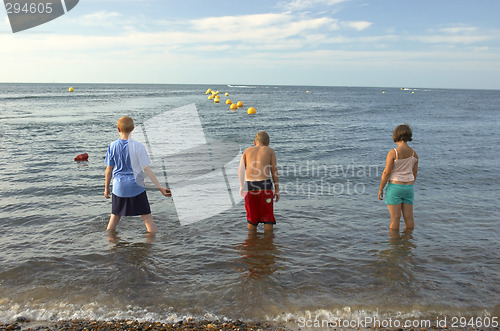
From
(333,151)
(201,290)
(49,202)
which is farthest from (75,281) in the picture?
(333,151)

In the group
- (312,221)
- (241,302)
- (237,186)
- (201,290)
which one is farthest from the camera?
(237,186)

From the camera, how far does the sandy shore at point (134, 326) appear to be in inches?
136

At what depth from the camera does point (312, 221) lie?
686 cm

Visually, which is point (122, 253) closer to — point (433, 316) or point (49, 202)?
point (49, 202)

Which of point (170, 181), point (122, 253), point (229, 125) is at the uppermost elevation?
point (122, 253)

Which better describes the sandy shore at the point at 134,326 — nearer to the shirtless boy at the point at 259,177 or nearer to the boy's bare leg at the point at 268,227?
the shirtless boy at the point at 259,177

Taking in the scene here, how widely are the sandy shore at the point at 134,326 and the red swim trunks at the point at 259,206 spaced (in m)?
2.19

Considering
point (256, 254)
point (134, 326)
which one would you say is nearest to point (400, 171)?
point (256, 254)

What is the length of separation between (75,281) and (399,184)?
4.76 meters

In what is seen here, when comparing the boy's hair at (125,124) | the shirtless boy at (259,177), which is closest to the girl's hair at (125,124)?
the boy's hair at (125,124)

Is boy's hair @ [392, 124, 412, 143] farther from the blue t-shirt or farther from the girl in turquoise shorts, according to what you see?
the blue t-shirt

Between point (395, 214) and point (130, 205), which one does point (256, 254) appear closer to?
point (130, 205)

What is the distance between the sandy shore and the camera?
3.46 meters

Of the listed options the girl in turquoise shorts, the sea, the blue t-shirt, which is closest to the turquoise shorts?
the girl in turquoise shorts
